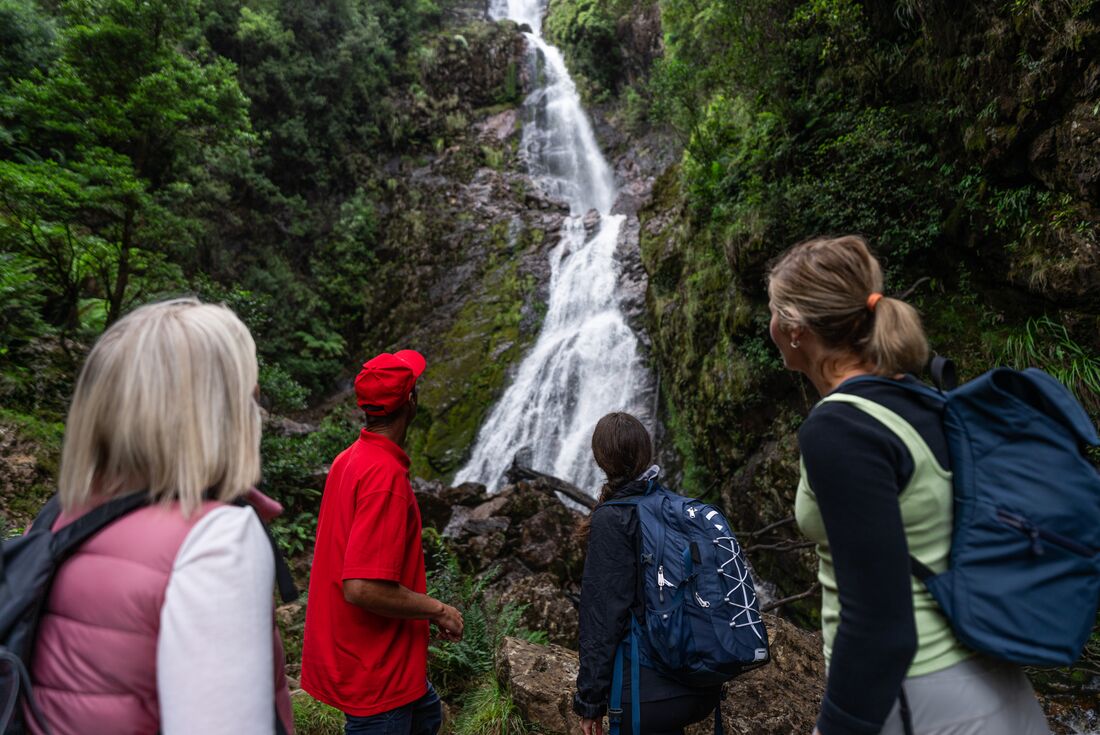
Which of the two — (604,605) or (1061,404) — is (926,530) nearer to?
(1061,404)

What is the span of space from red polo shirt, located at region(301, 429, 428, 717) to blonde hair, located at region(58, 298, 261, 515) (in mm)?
856

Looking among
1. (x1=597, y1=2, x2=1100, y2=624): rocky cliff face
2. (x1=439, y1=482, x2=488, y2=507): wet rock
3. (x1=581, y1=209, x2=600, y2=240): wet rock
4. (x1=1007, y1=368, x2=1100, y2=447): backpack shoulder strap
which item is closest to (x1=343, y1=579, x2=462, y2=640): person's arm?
(x1=1007, y1=368, x2=1100, y2=447): backpack shoulder strap

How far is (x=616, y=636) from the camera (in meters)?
1.96

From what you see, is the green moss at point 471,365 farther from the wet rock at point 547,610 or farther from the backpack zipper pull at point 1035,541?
the backpack zipper pull at point 1035,541

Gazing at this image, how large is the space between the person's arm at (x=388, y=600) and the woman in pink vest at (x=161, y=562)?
73cm

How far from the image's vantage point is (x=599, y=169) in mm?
21203

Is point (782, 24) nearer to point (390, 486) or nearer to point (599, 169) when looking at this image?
point (390, 486)

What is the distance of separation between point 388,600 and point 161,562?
1.04 metres

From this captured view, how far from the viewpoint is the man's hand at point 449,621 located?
2.08m

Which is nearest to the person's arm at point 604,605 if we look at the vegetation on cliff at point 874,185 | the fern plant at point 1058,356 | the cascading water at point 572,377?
the vegetation on cliff at point 874,185

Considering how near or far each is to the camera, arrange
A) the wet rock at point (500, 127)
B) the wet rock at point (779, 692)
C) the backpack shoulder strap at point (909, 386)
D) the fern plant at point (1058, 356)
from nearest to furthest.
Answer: the backpack shoulder strap at point (909, 386) → the wet rock at point (779, 692) → the fern plant at point (1058, 356) → the wet rock at point (500, 127)

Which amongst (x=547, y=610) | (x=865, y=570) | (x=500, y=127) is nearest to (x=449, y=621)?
(x=865, y=570)

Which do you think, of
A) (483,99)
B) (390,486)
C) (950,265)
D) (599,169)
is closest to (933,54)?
(950,265)

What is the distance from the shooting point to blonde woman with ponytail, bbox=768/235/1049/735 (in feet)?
3.77
